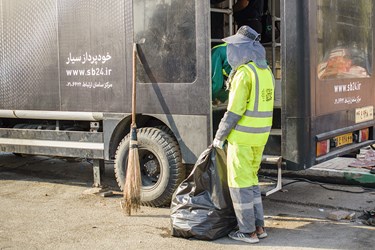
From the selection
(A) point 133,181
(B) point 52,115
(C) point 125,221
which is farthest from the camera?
(B) point 52,115

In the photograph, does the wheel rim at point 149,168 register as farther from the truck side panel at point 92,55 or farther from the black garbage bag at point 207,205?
the black garbage bag at point 207,205

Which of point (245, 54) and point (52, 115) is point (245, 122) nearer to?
point (245, 54)

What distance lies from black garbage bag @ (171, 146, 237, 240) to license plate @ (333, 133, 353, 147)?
1.61 metres

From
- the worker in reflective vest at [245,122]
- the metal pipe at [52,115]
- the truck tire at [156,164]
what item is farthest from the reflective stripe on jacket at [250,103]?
the metal pipe at [52,115]

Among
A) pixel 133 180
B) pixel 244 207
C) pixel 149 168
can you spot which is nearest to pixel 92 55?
pixel 149 168

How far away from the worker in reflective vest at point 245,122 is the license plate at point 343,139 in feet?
4.63

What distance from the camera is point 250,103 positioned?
517 cm

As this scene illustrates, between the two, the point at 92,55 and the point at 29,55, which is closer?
the point at 92,55

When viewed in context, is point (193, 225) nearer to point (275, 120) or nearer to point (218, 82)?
point (218, 82)

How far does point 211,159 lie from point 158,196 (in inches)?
49.7

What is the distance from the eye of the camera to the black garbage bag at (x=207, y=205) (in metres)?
5.29

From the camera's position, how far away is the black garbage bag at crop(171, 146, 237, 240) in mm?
5293

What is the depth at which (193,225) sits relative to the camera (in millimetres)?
5289

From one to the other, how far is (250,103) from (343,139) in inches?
73.4
